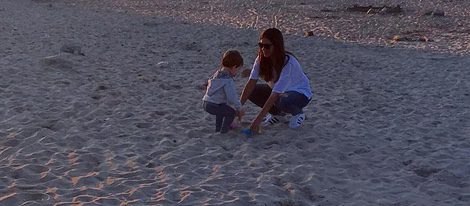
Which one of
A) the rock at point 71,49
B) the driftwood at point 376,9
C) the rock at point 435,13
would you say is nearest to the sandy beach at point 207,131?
the rock at point 71,49

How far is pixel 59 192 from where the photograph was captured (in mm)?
4898

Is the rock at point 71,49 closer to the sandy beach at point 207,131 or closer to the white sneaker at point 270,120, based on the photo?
the sandy beach at point 207,131

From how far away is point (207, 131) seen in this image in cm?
684

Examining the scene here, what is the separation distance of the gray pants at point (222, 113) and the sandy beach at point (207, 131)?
121mm

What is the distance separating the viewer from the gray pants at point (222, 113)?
6.52 meters

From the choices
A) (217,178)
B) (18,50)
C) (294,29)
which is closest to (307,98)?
(217,178)

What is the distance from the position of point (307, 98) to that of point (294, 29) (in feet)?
34.2

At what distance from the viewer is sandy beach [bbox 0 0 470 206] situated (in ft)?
16.7

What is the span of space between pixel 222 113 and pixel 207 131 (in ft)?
1.24

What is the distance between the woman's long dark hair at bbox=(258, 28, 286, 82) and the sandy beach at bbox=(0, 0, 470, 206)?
59cm

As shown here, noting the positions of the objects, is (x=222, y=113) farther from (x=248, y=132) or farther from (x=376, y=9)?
(x=376, y=9)

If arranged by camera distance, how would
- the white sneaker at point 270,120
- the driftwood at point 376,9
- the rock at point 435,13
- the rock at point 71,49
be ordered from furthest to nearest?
the driftwood at point 376,9
the rock at point 435,13
the rock at point 71,49
the white sneaker at point 270,120

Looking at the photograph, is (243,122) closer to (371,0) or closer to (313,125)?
(313,125)

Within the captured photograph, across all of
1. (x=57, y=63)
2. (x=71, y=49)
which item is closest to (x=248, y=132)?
(x=57, y=63)
